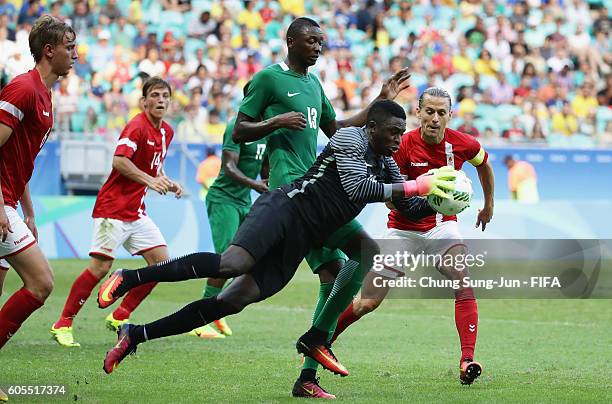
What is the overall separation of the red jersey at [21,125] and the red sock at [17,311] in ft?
2.34

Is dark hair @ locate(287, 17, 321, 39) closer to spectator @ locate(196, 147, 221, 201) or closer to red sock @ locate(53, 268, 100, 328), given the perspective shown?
red sock @ locate(53, 268, 100, 328)

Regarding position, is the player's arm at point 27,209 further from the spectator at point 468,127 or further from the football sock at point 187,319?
the spectator at point 468,127

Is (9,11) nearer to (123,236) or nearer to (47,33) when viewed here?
(123,236)

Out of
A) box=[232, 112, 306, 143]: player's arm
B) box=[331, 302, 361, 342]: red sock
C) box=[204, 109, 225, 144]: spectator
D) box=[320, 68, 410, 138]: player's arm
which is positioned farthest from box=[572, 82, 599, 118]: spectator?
box=[232, 112, 306, 143]: player's arm

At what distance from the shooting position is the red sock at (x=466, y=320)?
8.73m

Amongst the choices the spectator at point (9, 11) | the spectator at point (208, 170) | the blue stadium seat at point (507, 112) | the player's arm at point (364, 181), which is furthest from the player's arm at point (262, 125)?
the spectator at point (9, 11)

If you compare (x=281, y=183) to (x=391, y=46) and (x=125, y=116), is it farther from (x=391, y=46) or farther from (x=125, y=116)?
(x=391, y=46)

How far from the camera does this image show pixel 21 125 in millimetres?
7816

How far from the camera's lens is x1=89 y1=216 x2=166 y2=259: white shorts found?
1177 centimetres

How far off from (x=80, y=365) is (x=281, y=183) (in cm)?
261

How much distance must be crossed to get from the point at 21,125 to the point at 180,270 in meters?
1.58

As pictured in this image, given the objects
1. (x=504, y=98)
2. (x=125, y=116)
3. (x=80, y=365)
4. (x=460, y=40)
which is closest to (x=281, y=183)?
(x=80, y=365)

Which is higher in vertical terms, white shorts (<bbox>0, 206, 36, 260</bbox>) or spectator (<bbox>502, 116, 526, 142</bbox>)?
white shorts (<bbox>0, 206, 36, 260</bbox>)

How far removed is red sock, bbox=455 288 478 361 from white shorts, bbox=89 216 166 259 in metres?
4.21
